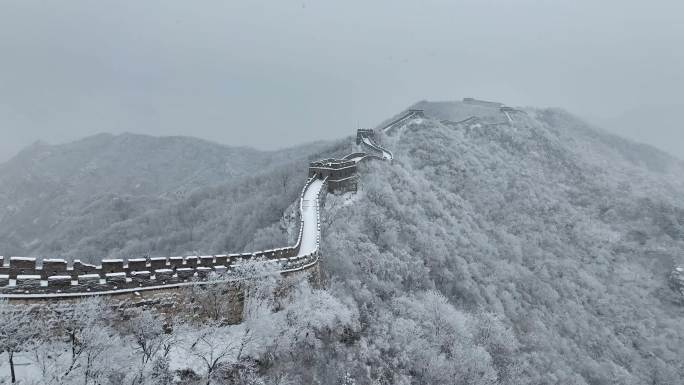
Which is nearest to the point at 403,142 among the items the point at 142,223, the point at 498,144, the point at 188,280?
the point at 498,144

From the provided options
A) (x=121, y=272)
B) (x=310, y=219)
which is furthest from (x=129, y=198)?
(x=121, y=272)

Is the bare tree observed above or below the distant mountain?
above

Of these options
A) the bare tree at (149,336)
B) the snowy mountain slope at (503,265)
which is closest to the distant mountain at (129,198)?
the snowy mountain slope at (503,265)

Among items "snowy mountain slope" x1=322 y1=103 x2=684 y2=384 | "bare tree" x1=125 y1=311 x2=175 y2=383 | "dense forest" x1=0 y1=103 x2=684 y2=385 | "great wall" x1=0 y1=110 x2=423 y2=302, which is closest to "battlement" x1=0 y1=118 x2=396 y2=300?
"great wall" x1=0 y1=110 x2=423 y2=302

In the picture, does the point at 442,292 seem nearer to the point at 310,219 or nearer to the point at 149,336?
the point at 310,219

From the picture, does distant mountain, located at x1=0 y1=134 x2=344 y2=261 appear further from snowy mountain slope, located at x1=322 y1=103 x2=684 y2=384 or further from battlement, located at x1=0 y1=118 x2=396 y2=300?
battlement, located at x1=0 y1=118 x2=396 y2=300

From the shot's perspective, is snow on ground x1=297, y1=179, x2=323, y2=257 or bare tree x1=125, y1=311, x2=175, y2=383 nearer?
bare tree x1=125, y1=311, x2=175, y2=383

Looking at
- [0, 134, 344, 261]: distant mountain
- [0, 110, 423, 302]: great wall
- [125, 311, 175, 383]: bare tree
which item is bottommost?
[0, 134, 344, 261]: distant mountain
